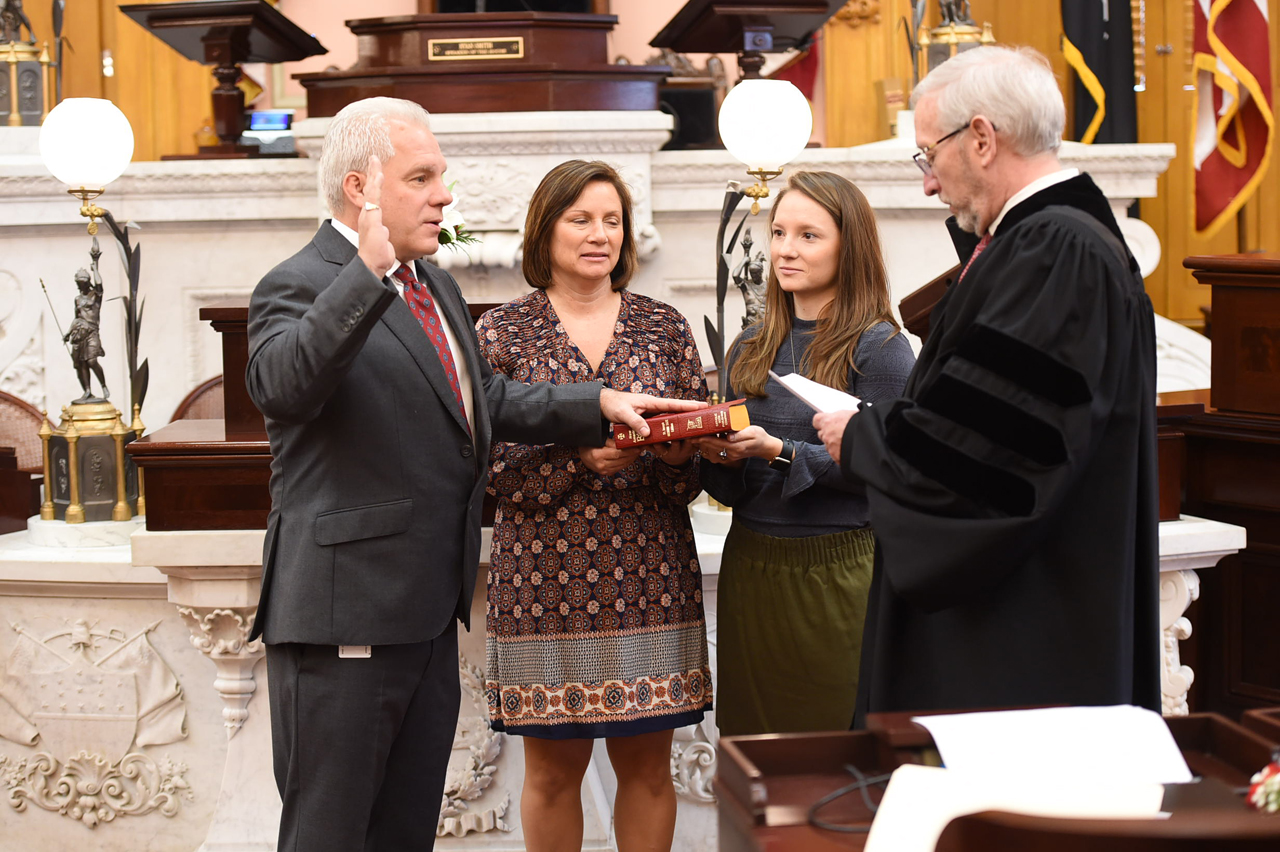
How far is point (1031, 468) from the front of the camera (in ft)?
5.96

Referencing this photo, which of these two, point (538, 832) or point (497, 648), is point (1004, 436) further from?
point (538, 832)

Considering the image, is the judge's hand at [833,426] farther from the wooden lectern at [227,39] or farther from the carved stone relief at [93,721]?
the wooden lectern at [227,39]

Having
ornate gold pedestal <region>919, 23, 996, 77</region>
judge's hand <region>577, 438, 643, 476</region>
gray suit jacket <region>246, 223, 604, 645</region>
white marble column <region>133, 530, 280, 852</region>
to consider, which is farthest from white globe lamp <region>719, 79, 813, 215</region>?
ornate gold pedestal <region>919, 23, 996, 77</region>

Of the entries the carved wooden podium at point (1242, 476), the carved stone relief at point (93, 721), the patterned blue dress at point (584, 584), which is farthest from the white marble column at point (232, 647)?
the carved wooden podium at point (1242, 476)

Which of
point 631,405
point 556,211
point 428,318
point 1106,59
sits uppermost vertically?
point 1106,59

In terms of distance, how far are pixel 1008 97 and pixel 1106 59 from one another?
5021 mm

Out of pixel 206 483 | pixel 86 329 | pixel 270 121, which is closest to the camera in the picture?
pixel 206 483

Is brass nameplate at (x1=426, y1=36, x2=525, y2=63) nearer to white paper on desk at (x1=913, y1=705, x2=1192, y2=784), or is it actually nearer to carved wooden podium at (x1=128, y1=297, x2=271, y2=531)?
carved wooden podium at (x1=128, y1=297, x2=271, y2=531)

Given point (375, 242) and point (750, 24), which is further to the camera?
point (750, 24)

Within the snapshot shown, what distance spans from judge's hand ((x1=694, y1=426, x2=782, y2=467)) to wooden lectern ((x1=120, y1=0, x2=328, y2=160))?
403 centimetres

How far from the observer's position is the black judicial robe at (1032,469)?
1.82 m

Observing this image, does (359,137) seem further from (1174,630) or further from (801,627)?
(1174,630)

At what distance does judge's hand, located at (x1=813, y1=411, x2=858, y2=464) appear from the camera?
6.85 feet

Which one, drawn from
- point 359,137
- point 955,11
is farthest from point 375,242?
point 955,11
